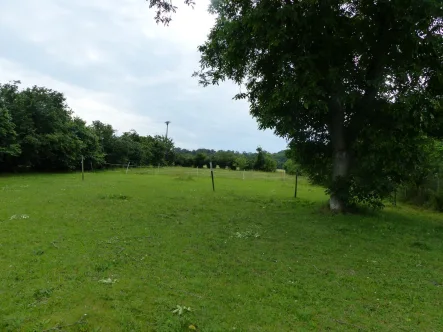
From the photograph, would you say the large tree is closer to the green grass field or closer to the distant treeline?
the green grass field

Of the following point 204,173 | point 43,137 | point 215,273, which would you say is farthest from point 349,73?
point 204,173

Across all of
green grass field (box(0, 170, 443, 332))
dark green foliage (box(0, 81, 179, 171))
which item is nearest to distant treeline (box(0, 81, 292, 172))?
dark green foliage (box(0, 81, 179, 171))

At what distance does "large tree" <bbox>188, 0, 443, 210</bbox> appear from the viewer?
8219 mm

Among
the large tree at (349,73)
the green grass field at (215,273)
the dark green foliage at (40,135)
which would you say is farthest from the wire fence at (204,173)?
the green grass field at (215,273)

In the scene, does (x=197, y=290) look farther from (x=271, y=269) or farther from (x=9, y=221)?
(x=9, y=221)

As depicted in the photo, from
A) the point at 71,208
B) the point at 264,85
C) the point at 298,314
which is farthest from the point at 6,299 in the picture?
the point at 264,85

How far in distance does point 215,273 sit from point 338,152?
23.8 feet

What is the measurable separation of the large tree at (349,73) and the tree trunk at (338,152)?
0.03 meters

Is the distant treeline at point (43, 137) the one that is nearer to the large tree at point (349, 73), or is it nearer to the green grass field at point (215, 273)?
the large tree at point (349, 73)

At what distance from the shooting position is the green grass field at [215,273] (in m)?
3.66

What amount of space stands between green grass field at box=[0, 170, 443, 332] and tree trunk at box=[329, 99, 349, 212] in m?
1.04

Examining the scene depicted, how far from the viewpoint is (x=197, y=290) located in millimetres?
4422

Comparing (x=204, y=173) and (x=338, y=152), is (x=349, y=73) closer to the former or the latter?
(x=338, y=152)

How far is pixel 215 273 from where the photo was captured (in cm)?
514
